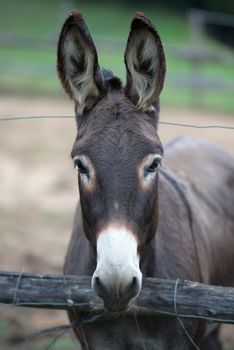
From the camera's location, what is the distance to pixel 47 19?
30.5m

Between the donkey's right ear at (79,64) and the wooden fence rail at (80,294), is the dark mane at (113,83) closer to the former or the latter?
the donkey's right ear at (79,64)

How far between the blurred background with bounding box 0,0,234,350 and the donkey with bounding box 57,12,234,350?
55cm

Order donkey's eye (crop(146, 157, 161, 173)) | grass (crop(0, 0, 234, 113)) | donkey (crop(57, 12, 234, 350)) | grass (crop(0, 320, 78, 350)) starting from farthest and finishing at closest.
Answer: grass (crop(0, 0, 234, 113)) → grass (crop(0, 320, 78, 350)) → donkey's eye (crop(146, 157, 161, 173)) → donkey (crop(57, 12, 234, 350))

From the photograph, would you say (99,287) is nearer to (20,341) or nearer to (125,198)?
(125,198)

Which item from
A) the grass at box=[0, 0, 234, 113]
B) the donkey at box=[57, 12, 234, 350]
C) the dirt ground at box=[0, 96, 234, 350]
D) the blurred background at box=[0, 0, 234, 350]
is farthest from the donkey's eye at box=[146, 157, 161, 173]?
the grass at box=[0, 0, 234, 113]

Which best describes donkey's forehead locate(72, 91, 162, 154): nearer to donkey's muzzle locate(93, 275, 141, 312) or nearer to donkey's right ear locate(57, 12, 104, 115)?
donkey's right ear locate(57, 12, 104, 115)

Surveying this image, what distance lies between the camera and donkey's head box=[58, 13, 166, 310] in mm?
2834

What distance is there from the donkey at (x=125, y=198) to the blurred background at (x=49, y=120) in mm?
554

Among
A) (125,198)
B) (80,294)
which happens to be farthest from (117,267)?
(80,294)

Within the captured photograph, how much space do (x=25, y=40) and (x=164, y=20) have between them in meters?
13.7

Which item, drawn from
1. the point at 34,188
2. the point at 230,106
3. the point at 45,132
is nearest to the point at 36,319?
the point at 34,188

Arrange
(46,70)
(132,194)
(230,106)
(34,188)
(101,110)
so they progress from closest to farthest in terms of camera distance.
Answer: (132,194) < (101,110) < (34,188) < (230,106) < (46,70)

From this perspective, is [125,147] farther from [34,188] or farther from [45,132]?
[45,132]

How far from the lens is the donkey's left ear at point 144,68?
315 cm
